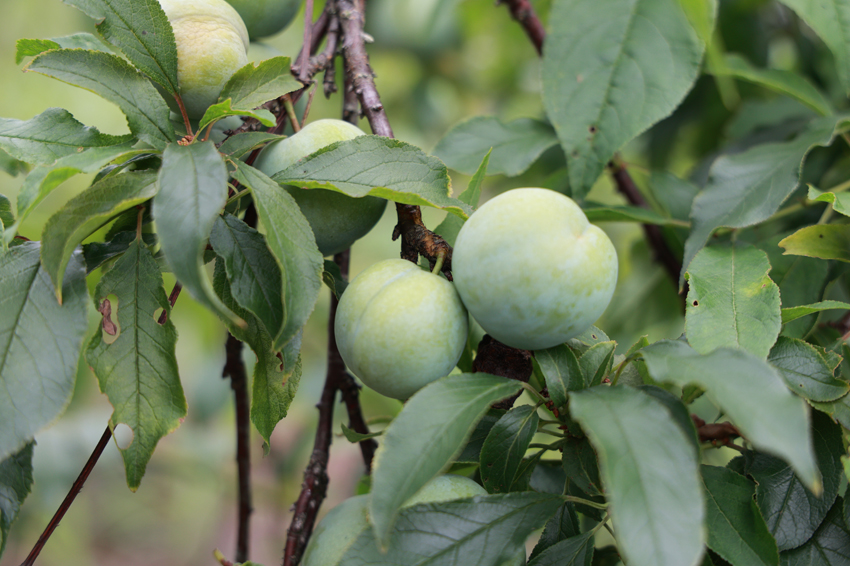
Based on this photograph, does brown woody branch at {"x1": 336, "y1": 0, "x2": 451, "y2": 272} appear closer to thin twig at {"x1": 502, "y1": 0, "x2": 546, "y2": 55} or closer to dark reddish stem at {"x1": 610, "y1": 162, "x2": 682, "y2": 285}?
thin twig at {"x1": 502, "y1": 0, "x2": 546, "y2": 55}

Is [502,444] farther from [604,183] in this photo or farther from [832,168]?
[604,183]

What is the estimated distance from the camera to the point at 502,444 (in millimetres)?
477

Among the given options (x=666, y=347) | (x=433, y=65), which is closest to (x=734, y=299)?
(x=666, y=347)

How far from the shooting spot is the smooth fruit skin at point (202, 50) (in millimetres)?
553

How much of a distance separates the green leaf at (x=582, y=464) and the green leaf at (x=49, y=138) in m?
0.47

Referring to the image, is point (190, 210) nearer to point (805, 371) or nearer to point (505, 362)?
point (505, 362)

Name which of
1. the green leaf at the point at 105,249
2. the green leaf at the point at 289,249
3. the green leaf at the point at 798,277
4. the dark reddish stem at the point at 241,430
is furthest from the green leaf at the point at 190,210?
the green leaf at the point at 798,277

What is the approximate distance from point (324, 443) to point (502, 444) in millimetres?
289

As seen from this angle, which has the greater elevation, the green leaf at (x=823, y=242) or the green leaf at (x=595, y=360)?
the green leaf at (x=595, y=360)

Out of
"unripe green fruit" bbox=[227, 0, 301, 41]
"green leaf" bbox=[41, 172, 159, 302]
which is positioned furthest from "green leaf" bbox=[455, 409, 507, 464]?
"unripe green fruit" bbox=[227, 0, 301, 41]

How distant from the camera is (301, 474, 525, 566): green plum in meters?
0.48

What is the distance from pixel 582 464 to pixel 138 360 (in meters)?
0.38

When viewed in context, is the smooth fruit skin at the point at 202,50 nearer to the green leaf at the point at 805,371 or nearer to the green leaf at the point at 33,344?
the green leaf at the point at 33,344

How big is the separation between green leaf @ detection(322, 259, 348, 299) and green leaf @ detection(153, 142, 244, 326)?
0.16 metres
